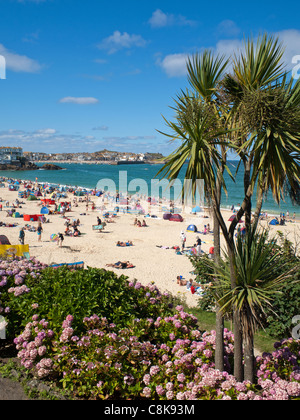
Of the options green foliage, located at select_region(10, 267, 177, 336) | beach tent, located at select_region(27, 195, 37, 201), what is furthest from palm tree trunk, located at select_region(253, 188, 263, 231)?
beach tent, located at select_region(27, 195, 37, 201)

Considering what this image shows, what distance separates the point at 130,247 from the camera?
75.7 feet

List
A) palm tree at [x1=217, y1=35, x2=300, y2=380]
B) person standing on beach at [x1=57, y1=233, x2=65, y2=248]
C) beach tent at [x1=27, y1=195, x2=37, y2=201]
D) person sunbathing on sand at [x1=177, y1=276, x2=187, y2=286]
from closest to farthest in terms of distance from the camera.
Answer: palm tree at [x1=217, y1=35, x2=300, y2=380], person sunbathing on sand at [x1=177, y1=276, x2=187, y2=286], person standing on beach at [x1=57, y1=233, x2=65, y2=248], beach tent at [x1=27, y1=195, x2=37, y2=201]

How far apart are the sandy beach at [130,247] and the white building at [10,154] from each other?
13345 centimetres

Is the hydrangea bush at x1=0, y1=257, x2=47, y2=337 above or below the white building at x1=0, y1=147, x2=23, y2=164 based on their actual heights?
below

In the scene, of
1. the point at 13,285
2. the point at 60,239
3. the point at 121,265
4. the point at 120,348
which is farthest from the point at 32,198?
the point at 120,348

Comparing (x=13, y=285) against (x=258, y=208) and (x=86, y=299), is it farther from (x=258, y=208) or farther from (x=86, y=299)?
(x=258, y=208)

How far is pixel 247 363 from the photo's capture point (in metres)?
5.07

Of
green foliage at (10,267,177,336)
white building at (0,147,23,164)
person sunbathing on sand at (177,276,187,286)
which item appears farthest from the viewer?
white building at (0,147,23,164)

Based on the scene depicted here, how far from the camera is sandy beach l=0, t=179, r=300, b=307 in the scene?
17111mm

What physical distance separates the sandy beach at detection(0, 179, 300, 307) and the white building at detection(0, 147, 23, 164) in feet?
438

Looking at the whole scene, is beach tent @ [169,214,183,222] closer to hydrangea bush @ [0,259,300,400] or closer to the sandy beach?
the sandy beach

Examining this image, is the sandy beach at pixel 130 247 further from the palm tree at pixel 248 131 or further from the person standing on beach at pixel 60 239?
the palm tree at pixel 248 131

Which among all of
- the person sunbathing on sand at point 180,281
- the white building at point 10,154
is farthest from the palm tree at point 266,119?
the white building at point 10,154
